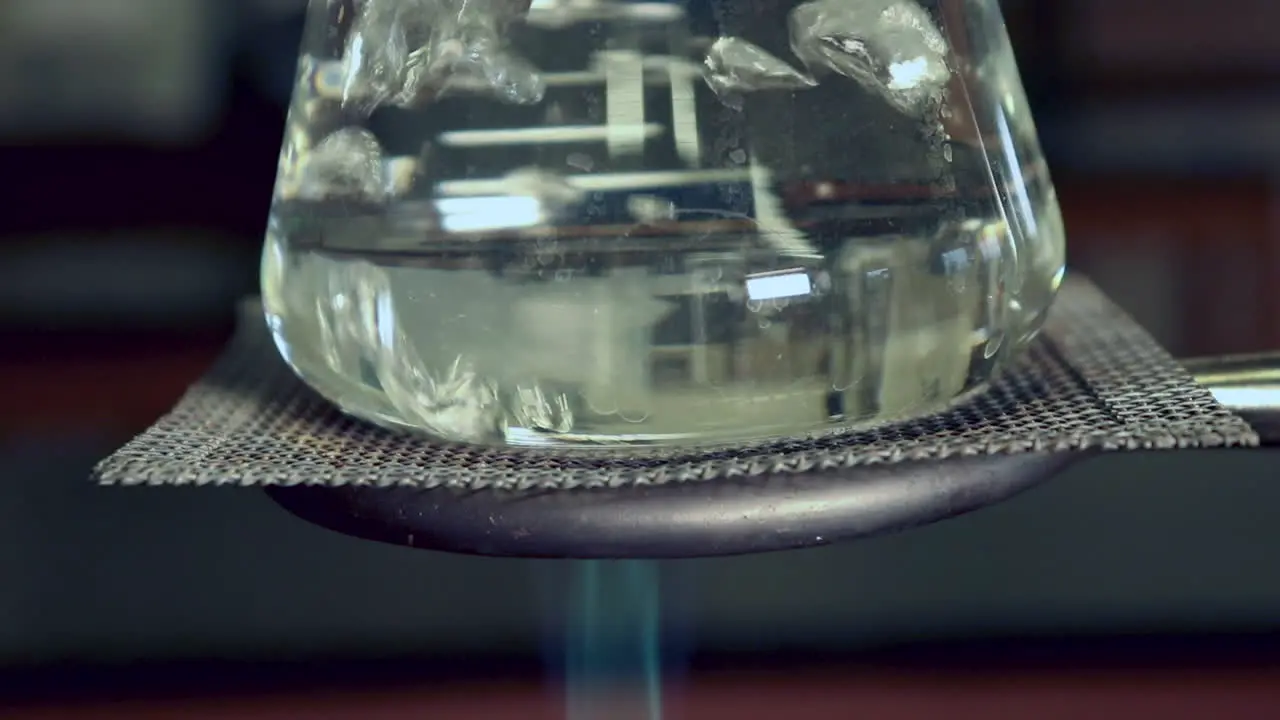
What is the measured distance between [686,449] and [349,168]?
0.10 metres

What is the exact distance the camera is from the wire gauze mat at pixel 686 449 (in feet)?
0.78

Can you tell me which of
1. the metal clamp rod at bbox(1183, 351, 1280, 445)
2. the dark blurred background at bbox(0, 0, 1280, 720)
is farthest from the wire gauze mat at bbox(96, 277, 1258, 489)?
the dark blurred background at bbox(0, 0, 1280, 720)

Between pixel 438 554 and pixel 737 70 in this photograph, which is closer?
pixel 737 70

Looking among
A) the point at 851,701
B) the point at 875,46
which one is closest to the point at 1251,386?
the point at 875,46

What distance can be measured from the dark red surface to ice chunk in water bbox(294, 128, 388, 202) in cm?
50

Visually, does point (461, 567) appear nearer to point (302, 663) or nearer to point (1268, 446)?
point (302, 663)

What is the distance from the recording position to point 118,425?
0.80m

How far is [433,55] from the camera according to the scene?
27cm

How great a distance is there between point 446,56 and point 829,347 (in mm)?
101

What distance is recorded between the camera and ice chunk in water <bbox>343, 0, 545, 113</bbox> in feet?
0.89

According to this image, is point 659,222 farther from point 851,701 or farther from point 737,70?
point 851,701

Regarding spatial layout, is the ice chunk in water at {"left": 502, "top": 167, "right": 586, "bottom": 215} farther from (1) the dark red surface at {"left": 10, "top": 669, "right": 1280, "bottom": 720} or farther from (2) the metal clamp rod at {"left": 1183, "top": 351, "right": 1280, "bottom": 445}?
(1) the dark red surface at {"left": 10, "top": 669, "right": 1280, "bottom": 720}

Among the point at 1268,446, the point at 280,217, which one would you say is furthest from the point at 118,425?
the point at 1268,446

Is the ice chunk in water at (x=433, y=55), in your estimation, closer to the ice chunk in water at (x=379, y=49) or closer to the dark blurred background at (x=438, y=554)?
the ice chunk in water at (x=379, y=49)
